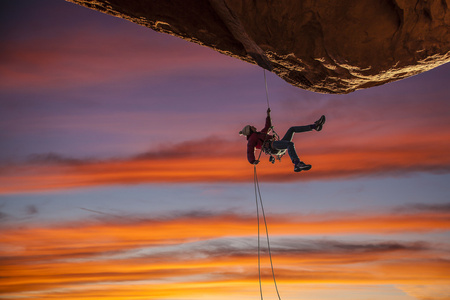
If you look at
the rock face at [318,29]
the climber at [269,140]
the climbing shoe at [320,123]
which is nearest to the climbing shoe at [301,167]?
the climber at [269,140]

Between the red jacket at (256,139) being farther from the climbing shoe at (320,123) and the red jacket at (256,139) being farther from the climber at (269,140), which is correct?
the climbing shoe at (320,123)

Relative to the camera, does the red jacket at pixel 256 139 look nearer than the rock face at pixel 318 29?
No

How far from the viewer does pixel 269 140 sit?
28.8ft

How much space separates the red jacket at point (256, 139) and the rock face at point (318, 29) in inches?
50.4

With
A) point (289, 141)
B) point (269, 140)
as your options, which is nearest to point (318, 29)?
point (289, 141)

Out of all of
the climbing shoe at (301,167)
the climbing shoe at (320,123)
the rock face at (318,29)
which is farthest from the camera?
the climbing shoe at (320,123)

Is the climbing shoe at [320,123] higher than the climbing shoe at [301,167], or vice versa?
the climbing shoe at [320,123]

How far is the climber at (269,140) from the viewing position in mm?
8250

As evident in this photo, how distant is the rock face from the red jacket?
128 centimetres

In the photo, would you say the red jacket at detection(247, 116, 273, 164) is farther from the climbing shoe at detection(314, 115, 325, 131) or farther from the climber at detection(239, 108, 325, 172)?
the climbing shoe at detection(314, 115, 325, 131)

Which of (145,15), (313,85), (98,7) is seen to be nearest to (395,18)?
(313,85)

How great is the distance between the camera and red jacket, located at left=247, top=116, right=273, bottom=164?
346 inches

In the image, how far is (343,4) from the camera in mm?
6742

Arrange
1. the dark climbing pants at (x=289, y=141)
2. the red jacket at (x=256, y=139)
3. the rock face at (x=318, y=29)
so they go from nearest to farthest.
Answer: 1. the rock face at (x=318, y=29)
2. the dark climbing pants at (x=289, y=141)
3. the red jacket at (x=256, y=139)
